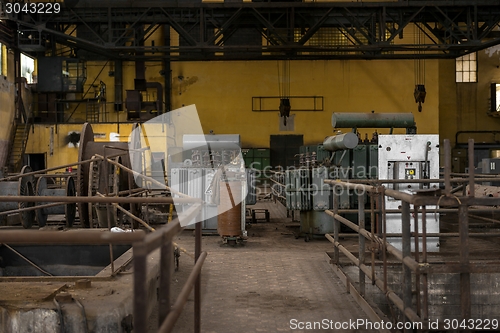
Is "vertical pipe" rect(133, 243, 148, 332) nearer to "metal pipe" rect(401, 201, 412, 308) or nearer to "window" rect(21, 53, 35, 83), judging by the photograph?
"metal pipe" rect(401, 201, 412, 308)

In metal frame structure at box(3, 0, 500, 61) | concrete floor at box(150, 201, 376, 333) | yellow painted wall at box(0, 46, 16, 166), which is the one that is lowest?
concrete floor at box(150, 201, 376, 333)

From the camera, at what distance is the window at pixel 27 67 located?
23.1m

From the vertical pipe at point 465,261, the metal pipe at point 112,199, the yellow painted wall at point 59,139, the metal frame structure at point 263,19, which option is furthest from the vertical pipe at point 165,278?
the yellow painted wall at point 59,139

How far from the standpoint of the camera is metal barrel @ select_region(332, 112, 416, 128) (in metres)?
12.1

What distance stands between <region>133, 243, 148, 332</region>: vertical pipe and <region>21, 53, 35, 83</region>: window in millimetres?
23212

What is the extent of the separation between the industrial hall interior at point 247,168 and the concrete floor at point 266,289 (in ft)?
0.14

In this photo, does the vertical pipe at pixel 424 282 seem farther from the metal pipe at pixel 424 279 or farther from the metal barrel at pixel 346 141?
the metal barrel at pixel 346 141

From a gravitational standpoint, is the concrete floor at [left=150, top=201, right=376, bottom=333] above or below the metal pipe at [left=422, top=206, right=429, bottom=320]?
below

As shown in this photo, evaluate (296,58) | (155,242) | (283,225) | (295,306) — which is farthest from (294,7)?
(155,242)

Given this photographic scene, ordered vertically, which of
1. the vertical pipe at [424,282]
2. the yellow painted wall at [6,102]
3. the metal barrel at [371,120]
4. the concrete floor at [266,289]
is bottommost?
the concrete floor at [266,289]

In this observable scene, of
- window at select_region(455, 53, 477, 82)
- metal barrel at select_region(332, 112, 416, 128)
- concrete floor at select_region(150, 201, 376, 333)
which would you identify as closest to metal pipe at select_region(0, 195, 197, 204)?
concrete floor at select_region(150, 201, 376, 333)

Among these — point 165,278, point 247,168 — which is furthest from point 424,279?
point 247,168

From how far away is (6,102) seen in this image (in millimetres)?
20953

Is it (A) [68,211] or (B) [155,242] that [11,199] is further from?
(A) [68,211]
